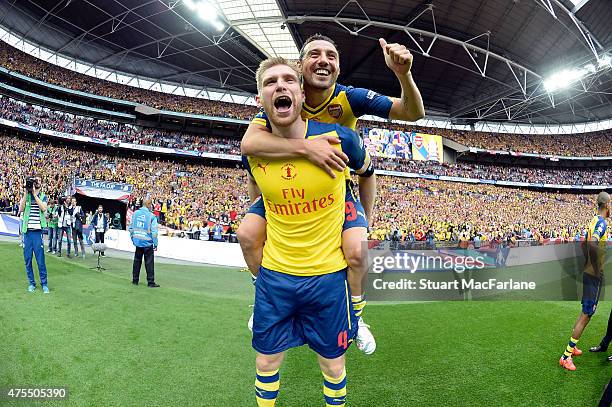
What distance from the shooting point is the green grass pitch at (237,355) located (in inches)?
121

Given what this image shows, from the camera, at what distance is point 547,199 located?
126ft

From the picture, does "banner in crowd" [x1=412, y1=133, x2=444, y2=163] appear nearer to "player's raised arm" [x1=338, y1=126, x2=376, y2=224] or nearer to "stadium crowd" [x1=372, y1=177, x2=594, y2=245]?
"stadium crowd" [x1=372, y1=177, x2=594, y2=245]

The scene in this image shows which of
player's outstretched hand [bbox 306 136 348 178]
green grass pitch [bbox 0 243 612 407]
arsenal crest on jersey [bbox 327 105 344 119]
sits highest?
arsenal crest on jersey [bbox 327 105 344 119]

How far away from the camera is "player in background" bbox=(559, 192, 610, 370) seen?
4.03 metres

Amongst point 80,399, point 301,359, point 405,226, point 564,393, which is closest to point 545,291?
point 564,393

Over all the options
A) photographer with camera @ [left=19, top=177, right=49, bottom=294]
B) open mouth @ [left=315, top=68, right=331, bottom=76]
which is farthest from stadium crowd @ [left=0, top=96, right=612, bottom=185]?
open mouth @ [left=315, top=68, right=331, bottom=76]

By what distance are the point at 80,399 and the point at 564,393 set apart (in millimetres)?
4096

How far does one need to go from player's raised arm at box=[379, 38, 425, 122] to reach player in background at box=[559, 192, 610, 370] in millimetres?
3226

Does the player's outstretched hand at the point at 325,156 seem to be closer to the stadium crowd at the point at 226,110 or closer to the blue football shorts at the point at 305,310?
the blue football shorts at the point at 305,310

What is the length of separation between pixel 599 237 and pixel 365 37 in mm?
22680

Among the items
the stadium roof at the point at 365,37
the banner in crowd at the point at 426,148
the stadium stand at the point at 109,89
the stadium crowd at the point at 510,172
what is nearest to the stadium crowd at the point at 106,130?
the stadium stand at the point at 109,89

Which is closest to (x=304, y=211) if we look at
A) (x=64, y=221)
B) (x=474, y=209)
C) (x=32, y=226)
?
(x=32, y=226)

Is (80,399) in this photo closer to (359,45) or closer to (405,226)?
(405,226)

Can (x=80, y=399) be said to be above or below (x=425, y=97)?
below
